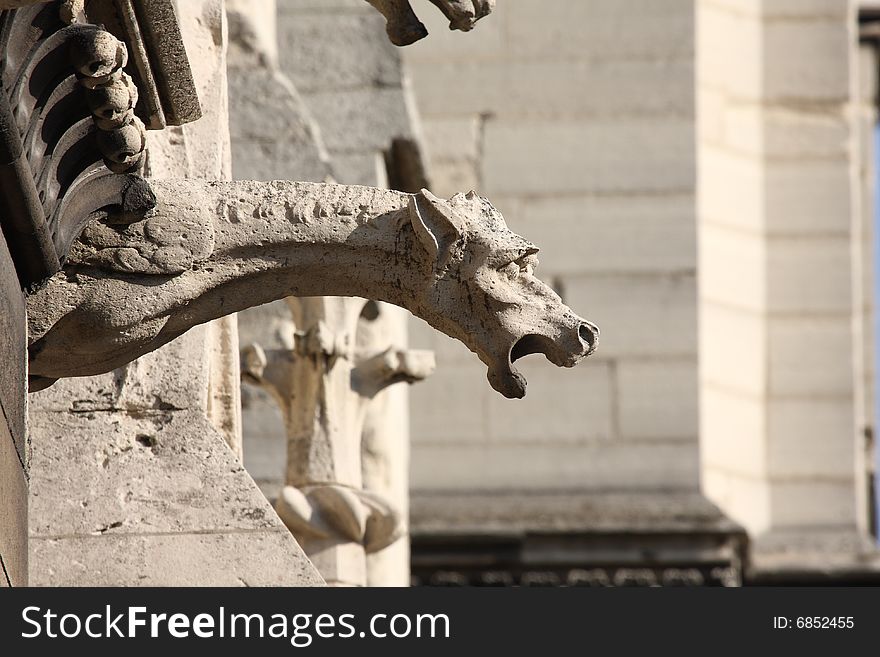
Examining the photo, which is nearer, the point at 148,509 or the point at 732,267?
the point at 148,509

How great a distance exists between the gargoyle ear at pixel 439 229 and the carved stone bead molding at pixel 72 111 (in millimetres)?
463

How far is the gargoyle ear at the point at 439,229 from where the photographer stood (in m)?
4.42

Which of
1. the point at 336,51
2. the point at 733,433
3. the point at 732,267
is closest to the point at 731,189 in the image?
the point at 732,267

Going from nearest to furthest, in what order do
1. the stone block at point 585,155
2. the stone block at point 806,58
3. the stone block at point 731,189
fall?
the stone block at point 585,155 < the stone block at point 731,189 < the stone block at point 806,58

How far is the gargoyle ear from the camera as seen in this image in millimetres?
4418

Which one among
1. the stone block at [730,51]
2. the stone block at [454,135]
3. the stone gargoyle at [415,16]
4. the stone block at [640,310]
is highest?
the stone block at [730,51]

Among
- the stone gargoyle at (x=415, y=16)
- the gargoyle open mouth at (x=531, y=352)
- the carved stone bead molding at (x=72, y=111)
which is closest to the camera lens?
the carved stone bead molding at (x=72, y=111)

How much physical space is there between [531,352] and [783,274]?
6670 millimetres

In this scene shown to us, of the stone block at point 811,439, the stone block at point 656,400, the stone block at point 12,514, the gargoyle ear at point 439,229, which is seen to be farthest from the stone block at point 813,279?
the stone block at point 12,514

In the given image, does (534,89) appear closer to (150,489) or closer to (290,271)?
(150,489)

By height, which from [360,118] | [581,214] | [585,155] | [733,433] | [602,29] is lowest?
[733,433]

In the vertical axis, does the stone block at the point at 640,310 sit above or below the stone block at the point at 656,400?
above

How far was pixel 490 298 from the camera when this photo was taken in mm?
4414

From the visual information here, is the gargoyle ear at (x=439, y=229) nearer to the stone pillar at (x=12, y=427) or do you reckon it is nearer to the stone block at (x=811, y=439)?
the stone pillar at (x=12, y=427)
